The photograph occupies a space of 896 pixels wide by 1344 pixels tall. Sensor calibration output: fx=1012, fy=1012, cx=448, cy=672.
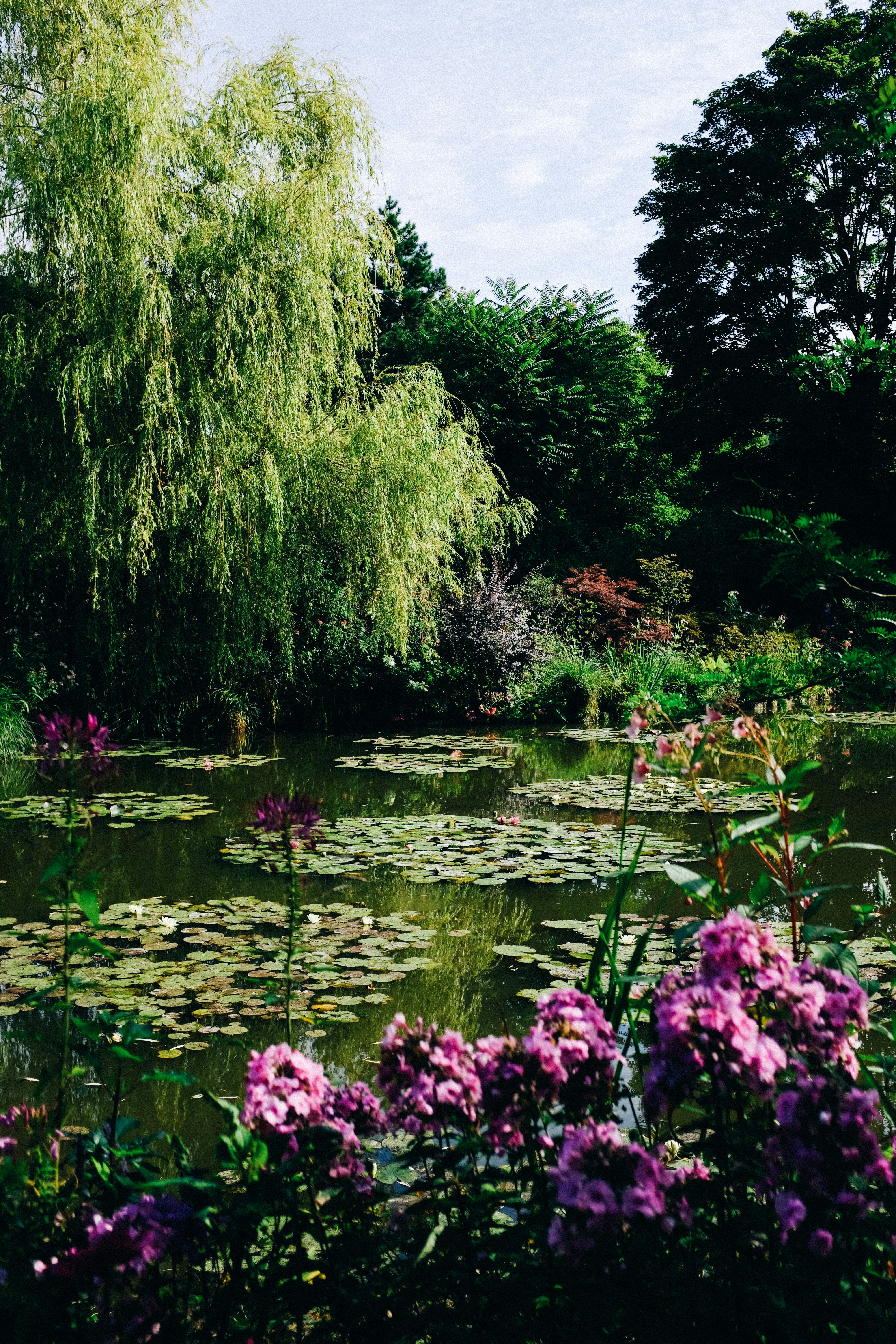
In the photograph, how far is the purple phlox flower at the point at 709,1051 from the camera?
1096 millimetres

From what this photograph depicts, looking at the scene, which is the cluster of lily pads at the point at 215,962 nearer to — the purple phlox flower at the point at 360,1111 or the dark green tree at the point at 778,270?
the purple phlox flower at the point at 360,1111

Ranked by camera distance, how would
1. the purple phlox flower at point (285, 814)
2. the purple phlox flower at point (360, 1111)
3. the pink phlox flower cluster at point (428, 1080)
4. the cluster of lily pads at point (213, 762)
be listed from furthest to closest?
the cluster of lily pads at point (213, 762)
the purple phlox flower at point (285, 814)
the purple phlox flower at point (360, 1111)
the pink phlox flower cluster at point (428, 1080)

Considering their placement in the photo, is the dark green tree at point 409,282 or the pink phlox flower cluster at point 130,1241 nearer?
the pink phlox flower cluster at point 130,1241

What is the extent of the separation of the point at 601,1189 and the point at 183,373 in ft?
29.2

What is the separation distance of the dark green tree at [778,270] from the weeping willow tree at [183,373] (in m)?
9.30

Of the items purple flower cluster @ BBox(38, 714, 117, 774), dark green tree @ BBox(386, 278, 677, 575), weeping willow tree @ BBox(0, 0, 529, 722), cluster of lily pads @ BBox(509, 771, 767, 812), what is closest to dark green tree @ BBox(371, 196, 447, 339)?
dark green tree @ BBox(386, 278, 677, 575)

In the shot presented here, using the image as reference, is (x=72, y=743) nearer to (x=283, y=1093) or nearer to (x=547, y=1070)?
(x=283, y=1093)

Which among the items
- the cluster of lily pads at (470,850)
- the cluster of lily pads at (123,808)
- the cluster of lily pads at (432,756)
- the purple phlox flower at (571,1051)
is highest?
the purple phlox flower at (571,1051)

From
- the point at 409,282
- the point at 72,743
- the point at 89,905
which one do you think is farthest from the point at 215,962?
the point at 409,282

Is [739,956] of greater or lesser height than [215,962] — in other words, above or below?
above

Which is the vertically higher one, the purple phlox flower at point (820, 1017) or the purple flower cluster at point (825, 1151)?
the purple phlox flower at point (820, 1017)

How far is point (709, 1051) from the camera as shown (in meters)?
1.11

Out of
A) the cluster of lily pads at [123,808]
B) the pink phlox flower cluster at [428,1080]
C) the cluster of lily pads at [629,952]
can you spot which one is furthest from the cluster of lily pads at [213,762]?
the pink phlox flower cluster at [428,1080]

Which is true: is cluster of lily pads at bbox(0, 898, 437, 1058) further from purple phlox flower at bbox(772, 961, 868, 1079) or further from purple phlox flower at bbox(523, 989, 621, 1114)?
purple phlox flower at bbox(772, 961, 868, 1079)
